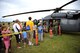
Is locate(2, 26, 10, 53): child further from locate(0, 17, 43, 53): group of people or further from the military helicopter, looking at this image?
the military helicopter

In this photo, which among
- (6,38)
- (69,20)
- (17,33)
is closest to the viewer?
(6,38)

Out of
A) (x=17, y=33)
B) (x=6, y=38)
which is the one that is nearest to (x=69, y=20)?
(x=17, y=33)

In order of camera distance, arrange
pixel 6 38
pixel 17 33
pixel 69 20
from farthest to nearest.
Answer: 1. pixel 69 20
2. pixel 17 33
3. pixel 6 38

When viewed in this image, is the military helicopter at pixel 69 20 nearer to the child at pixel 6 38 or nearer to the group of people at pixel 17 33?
the group of people at pixel 17 33

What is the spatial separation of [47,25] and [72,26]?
3788 mm

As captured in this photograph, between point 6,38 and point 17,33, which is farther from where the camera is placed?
point 17,33

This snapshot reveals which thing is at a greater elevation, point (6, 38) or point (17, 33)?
point (6, 38)

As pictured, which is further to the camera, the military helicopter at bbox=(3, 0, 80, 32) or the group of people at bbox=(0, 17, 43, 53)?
the military helicopter at bbox=(3, 0, 80, 32)

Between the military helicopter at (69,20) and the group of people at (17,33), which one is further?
the military helicopter at (69,20)

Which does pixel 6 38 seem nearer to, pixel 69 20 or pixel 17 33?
pixel 17 33

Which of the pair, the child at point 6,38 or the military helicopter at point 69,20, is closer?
the child at point 6,38

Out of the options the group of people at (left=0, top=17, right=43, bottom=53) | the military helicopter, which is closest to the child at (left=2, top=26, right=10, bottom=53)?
the group of people at (left=0, top=17, right=43, bottom=53)

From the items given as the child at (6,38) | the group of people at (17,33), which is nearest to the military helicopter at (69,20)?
the group of people at (17,33)

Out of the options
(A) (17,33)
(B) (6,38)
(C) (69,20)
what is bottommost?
(C) (69,20)
